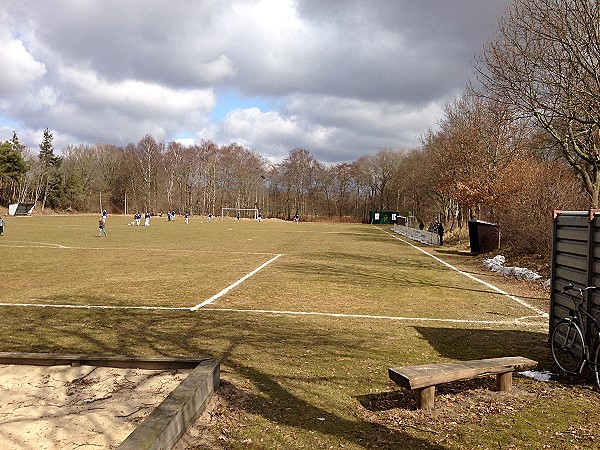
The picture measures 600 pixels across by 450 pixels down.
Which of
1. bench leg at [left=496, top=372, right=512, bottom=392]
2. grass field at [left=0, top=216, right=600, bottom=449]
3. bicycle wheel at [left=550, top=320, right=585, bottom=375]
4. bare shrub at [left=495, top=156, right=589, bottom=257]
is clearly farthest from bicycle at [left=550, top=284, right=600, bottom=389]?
bare shrub at [left=495, top=156, right=589, bottom=257]

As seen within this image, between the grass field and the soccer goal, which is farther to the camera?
the soccer goal

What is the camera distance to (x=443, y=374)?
15.6ft

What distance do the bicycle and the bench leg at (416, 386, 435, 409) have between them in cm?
207

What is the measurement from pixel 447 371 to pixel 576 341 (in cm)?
236

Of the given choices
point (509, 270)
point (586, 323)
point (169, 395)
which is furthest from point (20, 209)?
point (586, 323)

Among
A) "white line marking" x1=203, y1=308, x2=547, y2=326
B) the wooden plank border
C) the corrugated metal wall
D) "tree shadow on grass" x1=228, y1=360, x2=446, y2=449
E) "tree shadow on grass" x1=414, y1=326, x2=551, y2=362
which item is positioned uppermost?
the corrugated metal wall

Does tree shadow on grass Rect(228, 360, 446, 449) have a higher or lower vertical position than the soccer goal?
lower

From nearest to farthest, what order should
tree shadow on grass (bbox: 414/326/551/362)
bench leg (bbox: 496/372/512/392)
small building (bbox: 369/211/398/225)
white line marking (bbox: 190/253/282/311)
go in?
bench leg (bbox: 496/372/512/392), tree shadow on grass (bbox: 414/326/551/362), white line marking (bbox: 190/253/282/311), small building (bbox: 369/211/398/225)

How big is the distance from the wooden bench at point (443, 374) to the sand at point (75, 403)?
7.62 ft

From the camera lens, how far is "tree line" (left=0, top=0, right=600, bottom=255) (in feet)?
48.2

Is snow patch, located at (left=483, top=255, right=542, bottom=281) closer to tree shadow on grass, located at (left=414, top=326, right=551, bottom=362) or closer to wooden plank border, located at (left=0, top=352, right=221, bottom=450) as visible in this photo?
tree shadow on grass, located at (left=414, top=326, right=551, bottom=362)

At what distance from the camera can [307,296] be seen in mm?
11961

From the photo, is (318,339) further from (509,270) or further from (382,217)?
(382,217)

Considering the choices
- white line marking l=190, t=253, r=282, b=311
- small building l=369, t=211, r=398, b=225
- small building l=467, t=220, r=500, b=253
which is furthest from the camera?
small building l=369, t=211, r=398, b=225
